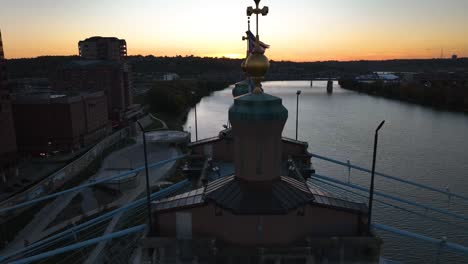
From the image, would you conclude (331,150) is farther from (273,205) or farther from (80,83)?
(80,83)

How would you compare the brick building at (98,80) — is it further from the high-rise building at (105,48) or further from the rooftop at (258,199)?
the rooftop at (258,199)

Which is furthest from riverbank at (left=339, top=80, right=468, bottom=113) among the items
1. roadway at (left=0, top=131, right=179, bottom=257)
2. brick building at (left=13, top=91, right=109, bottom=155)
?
brick building at (left=13, top=91, right=109, bottom=155)

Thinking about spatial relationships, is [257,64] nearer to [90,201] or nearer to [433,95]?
[90,201]

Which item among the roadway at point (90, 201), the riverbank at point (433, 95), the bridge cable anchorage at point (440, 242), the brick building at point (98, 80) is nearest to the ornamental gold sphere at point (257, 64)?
the bridge cable anchorage at point (440, 242)

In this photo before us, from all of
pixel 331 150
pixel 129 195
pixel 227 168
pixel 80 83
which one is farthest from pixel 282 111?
pixel 80 83

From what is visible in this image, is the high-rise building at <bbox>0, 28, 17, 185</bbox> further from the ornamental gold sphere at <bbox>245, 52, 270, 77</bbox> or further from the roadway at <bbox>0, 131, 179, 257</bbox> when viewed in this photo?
the ornamental gold sphere at <bbox>245, 52, 270, 77</bbox>

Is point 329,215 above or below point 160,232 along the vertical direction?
above
